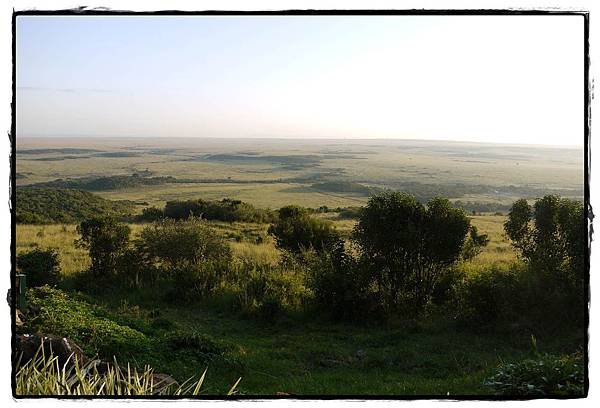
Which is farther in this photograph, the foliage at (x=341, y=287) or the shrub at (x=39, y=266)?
the foliage at (x=341, y=287)

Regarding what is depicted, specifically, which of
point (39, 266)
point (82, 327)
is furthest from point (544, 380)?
point (39, 266)

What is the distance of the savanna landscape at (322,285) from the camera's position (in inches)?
257

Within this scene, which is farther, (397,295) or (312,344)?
(397,295)

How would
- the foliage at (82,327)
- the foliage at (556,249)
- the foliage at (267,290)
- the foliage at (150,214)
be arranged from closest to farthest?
1. the foliage at (82,327)
2. the foliage at (556,249)
3. the foliage at (267,290)
4. the foliage at (150,214)

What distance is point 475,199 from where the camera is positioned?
14.2 meters

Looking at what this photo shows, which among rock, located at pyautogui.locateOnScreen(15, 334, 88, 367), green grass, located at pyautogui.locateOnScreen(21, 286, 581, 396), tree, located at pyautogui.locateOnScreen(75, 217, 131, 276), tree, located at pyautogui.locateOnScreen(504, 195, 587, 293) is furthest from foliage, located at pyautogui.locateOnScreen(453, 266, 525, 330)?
tree, located at pyautogui.locateOnScreen(75, 217, 131, 276)

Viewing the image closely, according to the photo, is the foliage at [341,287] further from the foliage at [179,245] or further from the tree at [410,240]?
the foliage at [179,245]

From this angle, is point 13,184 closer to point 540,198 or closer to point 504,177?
point 540,198

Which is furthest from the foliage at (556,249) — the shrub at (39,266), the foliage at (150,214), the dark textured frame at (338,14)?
the foliage at (150,214)

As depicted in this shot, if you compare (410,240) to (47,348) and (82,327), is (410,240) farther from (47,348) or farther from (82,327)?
(47,348)

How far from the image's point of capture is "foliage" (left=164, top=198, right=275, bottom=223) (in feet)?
54.9

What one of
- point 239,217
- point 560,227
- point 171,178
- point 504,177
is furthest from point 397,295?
point 239,217

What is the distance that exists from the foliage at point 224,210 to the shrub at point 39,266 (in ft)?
21.3

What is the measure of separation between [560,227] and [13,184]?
7604mm
